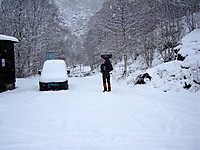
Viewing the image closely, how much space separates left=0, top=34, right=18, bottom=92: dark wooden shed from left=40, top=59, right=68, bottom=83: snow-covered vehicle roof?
242 cm

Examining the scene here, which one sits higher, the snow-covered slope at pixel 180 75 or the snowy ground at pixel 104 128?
the snow-covered slope at pixel 180 75

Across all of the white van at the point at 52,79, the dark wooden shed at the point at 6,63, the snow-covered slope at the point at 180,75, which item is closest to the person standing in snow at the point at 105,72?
the snow-covered slope at the point at 180,75

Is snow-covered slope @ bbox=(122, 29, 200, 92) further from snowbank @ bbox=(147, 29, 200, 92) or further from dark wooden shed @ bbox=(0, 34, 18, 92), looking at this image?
dark wooden shed @ bbox=(0, 34, 18, 92)

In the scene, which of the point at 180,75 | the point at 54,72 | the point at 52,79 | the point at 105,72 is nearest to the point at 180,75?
the point at 180,75

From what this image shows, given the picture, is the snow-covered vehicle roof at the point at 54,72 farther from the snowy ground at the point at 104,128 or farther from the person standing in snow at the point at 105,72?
the snowy ground at the point at 104,128

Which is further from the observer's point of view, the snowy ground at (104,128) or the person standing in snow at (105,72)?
the person standing in snow at (105,72)

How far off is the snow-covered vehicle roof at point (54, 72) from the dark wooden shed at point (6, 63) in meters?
2.42

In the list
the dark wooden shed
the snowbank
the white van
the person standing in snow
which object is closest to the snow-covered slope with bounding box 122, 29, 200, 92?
the snowbank

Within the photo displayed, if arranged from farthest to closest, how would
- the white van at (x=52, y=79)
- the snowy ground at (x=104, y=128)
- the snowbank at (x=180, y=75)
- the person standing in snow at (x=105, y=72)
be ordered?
the white van at (x=52, y=79) → the person standing in snow at (x=105, y=72) → the snowbank at (x=180, y=75) → the snowy ground at (x=104, y=128)

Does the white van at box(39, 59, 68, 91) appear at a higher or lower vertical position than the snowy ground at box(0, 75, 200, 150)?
higher

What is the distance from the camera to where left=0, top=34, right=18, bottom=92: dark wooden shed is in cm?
915

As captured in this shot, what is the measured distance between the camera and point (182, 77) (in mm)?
6996

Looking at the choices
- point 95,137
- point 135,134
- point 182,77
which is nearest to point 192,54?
point 182,77

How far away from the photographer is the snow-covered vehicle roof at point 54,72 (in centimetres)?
874
